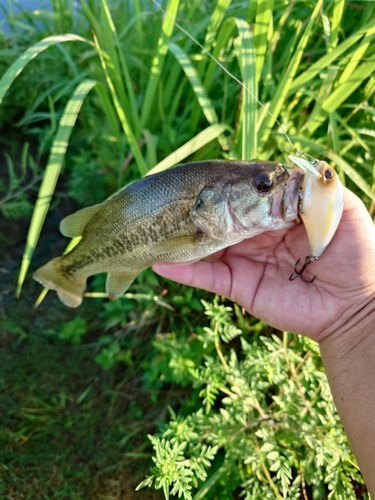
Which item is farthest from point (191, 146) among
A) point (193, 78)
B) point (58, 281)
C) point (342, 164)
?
point (58, 281)

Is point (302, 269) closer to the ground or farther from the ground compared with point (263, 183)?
closer to the ground

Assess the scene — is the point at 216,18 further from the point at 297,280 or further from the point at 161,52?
the point at 297,280

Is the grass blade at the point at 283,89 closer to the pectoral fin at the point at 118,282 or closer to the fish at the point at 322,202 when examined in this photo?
the fish at the point at 322,202

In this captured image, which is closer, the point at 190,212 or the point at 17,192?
the point at 190,212

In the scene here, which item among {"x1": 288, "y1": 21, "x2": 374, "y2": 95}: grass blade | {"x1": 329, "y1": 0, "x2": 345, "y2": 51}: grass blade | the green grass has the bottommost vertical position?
the green grass

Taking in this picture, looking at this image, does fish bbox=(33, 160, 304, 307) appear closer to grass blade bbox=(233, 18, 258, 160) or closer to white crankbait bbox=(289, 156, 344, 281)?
white crankbait bbox=(289, 156, 344, 281)

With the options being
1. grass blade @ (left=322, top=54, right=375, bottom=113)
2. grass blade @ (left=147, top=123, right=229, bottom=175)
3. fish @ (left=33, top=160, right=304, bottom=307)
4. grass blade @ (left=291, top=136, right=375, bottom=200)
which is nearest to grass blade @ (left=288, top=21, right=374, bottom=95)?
grass blade @ (left=322, top=54, right=375, bottom=113)
